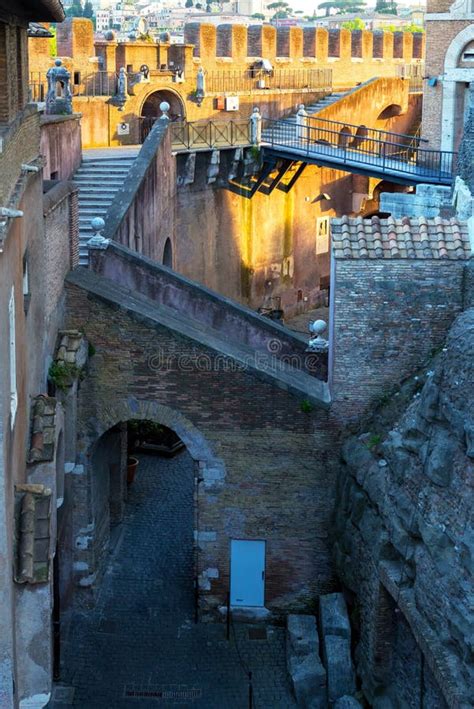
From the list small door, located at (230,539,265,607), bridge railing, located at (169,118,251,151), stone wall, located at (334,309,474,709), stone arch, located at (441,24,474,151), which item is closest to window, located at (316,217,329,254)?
bridge railing, located at (169,118,251,151)

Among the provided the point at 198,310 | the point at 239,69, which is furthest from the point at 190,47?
the point at 198,310

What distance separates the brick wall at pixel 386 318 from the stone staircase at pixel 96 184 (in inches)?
199

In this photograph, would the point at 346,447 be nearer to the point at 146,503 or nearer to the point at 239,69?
the point at 146,503

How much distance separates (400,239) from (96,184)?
8031 mm

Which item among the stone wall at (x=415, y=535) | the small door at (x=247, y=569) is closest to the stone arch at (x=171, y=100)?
the small door at (x=247, y=569)

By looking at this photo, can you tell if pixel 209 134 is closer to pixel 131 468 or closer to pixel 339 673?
pixel 131 468

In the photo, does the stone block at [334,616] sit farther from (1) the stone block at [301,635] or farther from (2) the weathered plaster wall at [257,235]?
(2) the weathered plaster wall at [257,235]

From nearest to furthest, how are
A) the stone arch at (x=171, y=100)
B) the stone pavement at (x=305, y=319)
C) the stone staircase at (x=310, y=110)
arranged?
the stone pavement at (x=305, y=319)
the stone staircase at (x=310, y=110)
the stone arch at (x=171, y=100)

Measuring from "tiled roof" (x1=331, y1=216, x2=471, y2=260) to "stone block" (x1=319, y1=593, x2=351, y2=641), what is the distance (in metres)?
4.44

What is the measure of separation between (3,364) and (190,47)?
23.5 meters

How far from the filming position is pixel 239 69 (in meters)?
34.4

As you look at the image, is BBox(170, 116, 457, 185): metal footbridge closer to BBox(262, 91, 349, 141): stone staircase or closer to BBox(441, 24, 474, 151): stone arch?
BBox(262, 91, 349, 141): stone staircase

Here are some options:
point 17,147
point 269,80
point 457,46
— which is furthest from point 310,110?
point 17,147

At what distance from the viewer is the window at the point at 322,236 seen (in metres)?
33.0
